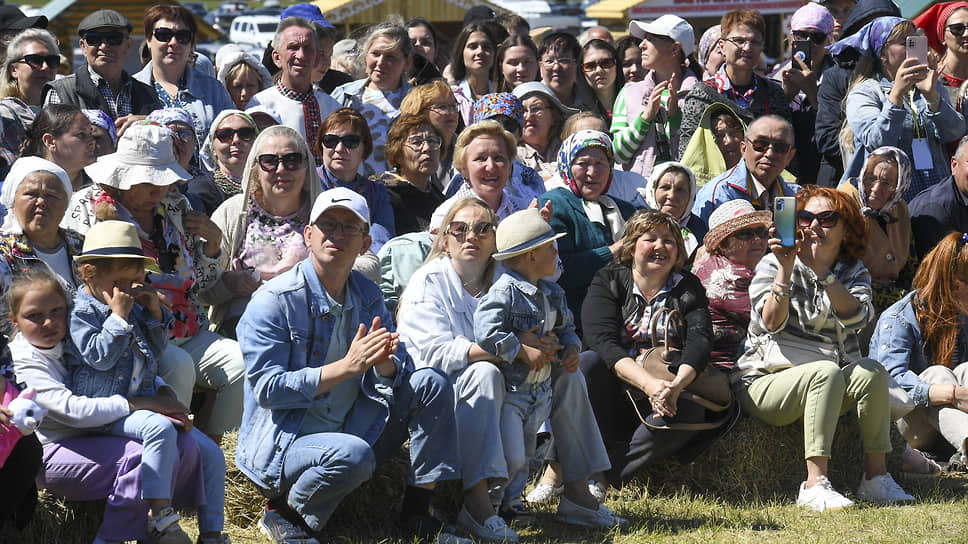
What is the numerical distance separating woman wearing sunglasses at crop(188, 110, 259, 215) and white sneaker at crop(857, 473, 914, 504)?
3.88 m

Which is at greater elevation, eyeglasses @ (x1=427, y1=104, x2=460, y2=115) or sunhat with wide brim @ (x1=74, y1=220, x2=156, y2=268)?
eyeglasses @ (x1=427, y1=104, x2=460, y2=115)

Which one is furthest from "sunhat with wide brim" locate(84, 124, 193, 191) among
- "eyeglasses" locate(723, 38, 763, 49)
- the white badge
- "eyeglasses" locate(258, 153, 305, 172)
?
the white badge

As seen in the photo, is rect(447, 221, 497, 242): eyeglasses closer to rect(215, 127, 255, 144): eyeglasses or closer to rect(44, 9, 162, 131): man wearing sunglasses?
rect(215, 127, 255, 144): eyeglasses

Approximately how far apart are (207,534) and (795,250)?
3.01 metres

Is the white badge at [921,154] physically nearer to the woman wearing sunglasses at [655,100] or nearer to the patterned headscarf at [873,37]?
the patterned headscarf at [873,37]

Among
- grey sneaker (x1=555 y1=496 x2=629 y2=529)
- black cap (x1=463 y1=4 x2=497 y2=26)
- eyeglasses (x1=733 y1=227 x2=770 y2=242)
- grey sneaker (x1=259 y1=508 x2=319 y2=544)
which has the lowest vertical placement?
grey sneaker (x1=555 y1=496 x2=629 y2=529)

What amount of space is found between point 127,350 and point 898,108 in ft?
17.9

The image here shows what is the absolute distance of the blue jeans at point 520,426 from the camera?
201 inches

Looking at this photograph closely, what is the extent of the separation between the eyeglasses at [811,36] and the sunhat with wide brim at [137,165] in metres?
5.64

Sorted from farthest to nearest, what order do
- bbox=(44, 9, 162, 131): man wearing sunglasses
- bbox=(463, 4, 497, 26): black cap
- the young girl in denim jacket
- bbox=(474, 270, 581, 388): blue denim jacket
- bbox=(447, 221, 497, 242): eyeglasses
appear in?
bbox=(463, 4, 497, 26): black cap, bbox=(44, 9, 162, 131): man wearing sunglasses, bbox=(447, 221, 497, 242): eyeglasses, bbox=(474, 270, 581, 388): blue denim jacket, the young girl in denim jacket

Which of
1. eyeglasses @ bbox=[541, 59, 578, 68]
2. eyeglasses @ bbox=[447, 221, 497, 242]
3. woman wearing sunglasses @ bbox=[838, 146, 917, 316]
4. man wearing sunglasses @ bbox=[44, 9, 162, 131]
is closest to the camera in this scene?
eyeglasses @ bbox=[447, 221, 497, 242]

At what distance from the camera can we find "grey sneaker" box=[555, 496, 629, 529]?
17.3 feet

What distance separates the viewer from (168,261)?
5.75 metres

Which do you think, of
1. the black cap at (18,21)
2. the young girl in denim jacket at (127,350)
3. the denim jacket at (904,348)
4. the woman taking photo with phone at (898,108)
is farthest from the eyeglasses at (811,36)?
the young girl in denim jacket at (127,350)
